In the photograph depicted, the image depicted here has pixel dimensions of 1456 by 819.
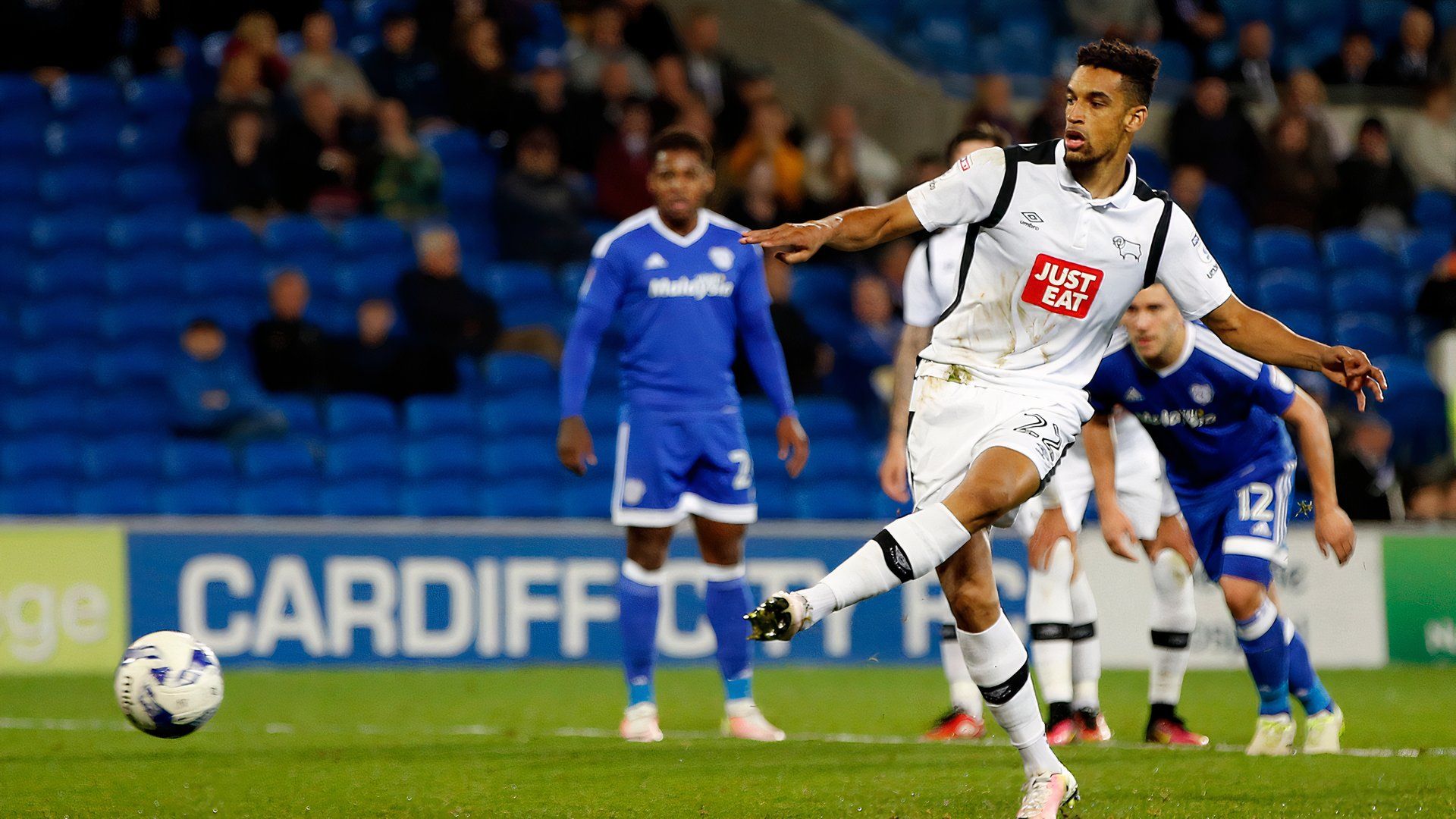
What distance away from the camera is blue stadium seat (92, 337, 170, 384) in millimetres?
12633

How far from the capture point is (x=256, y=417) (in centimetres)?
1191

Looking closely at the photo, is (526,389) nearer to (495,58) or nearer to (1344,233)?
(495,58)

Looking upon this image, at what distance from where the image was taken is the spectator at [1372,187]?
1463 cm

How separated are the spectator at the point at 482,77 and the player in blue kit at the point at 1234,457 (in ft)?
26.6

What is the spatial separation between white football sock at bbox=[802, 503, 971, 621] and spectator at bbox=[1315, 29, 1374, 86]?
12.6 meters

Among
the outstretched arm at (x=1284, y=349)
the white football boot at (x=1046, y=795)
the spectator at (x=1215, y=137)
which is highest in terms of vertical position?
the spectator at (x=1215, y=137)

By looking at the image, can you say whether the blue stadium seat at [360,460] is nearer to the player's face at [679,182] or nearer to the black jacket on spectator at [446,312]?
the black jacket on spectator at [446,312]

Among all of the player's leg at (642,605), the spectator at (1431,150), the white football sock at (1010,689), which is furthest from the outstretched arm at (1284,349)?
the spectator at (1431,150)

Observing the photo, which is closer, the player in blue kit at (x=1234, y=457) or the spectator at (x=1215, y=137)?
the player in blue kit at (x=1234, y=457)

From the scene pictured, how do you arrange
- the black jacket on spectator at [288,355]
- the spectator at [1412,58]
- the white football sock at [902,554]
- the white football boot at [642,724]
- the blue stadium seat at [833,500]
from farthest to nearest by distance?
1. the spectator at [1412,58]
2. the blue stadium seat at [833,500]
3. the black jacket on spectator at [288,355]
4. the white football boot at [642,724]
5. the white football sock at [902,554]

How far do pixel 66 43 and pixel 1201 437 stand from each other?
10.8 metres

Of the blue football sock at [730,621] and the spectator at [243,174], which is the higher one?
the spectator at [243,174]

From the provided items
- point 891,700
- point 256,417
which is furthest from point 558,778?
point 256,417

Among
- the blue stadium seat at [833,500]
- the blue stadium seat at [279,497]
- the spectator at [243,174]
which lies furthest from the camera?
the spectator at [243,174]
